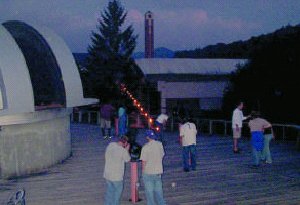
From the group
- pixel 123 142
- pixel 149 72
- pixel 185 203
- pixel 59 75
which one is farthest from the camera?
pixel 149 72

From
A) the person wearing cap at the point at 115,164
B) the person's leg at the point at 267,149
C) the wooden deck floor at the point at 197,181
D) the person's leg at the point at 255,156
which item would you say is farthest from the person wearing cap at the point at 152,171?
the person's leg at the point at 267,149

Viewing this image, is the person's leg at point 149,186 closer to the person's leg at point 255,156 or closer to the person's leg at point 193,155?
the person's leg at point 193,155

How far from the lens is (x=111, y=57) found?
184ft

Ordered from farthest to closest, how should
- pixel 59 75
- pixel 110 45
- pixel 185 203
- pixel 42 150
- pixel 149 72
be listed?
pixel 110 45, pixel 149 72, pixel 59 75, pixel 42 150, pixel 185 203

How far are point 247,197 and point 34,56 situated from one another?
367 inches

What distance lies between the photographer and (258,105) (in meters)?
35.1

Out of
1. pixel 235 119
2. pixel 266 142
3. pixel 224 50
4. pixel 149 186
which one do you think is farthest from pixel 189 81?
pixel 224 50

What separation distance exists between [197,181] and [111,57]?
4339 cm

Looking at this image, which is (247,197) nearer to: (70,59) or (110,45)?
(70,59)

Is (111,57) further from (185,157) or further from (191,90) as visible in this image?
(185,157)

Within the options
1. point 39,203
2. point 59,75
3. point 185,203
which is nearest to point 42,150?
point 59,75

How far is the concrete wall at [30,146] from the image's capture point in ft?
46.4

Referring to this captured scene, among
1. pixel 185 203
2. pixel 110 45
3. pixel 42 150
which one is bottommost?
pixel 185 203

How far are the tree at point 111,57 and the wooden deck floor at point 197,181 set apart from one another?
1250 inches
